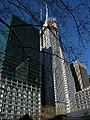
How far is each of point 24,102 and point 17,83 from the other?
968 cm

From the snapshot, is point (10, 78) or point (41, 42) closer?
point (41, 42)

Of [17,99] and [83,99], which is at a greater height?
[17,99]

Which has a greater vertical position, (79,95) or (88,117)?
(79,95)

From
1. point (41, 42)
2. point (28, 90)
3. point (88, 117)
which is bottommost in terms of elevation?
point (88, 117)

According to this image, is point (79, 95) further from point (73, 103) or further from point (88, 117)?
point (88, 117)

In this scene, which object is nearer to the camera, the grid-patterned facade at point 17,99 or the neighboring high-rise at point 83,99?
the grid-patterned facade at point 17,99

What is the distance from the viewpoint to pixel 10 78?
72562mm

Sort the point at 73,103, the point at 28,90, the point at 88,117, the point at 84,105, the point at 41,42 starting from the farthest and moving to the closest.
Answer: the point at 73,103 < the point at 84,105 < the point at 28,90 < the point at 88,117 < the point at 41,42

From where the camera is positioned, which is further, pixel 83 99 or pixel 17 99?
pixel 83 99

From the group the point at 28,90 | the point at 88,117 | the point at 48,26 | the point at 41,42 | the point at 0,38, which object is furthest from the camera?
the point at 28,90

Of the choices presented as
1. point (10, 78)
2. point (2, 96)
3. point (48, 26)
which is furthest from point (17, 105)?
point (48, 26)

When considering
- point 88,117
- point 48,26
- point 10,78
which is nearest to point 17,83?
point 10,78

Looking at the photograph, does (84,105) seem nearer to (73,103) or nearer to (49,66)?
(73,103)

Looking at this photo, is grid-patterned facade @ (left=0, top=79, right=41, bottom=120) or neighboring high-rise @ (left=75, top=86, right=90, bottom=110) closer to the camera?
grid-patterned facade @ (left=0, top=79, right=41, bottom=120)
